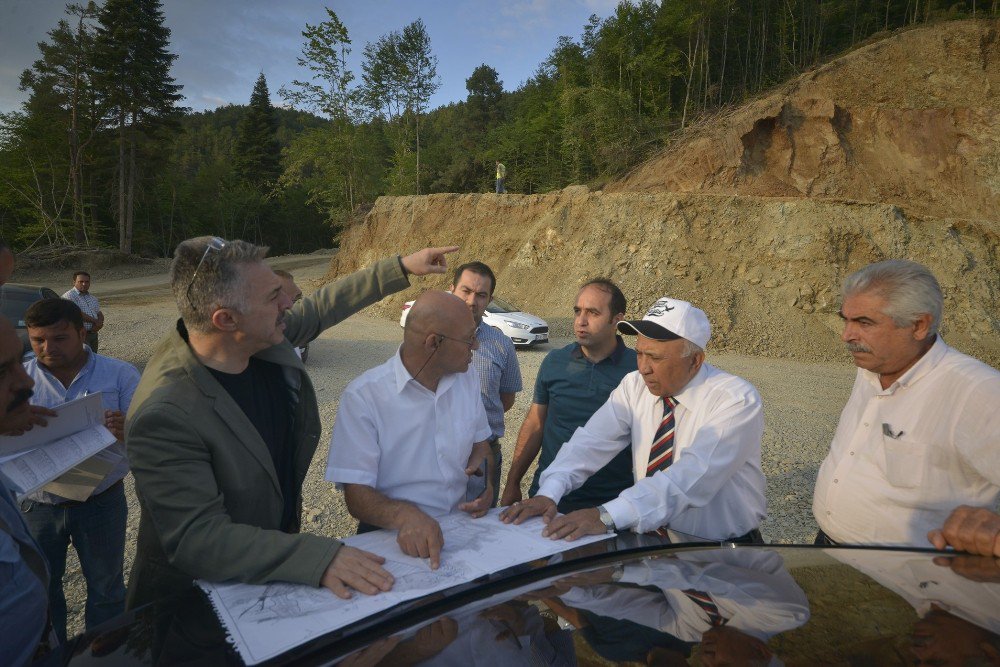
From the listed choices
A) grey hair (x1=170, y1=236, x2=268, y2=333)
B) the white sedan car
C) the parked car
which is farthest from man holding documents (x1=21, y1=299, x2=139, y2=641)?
the white sedan car

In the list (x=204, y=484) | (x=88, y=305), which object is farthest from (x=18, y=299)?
(x=204, y=484)

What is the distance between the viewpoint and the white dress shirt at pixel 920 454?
2.17 m

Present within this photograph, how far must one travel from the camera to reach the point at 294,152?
123 feet

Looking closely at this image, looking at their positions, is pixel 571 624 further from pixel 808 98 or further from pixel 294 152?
pixel 294 152

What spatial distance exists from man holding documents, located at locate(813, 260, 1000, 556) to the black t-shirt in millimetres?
2397

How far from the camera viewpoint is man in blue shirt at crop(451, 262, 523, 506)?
13.5 feet

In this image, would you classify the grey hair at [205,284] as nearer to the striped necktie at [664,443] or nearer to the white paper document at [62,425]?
the white paper document at [62,425]

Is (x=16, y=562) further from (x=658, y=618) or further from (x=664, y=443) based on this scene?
(x=664, y=443)

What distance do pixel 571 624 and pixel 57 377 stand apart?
3348 mm

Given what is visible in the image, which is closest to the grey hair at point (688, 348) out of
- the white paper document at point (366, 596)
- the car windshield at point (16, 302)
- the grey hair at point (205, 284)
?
the white paper document at point (366, 596)

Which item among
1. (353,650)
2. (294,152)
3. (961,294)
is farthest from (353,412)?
(294,152)

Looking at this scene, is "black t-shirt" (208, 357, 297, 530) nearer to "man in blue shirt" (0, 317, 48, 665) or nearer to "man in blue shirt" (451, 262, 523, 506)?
"man in blue shirt" (0, 317, 48, 665)

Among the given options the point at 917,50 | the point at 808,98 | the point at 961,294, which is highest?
the point at 917,50

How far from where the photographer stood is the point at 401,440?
7.79ft
